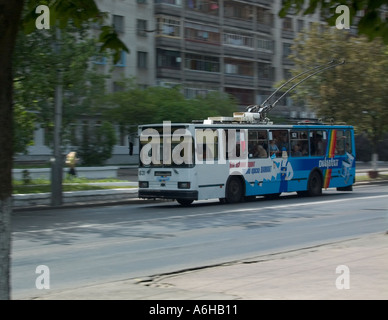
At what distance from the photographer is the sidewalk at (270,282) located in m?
7.64

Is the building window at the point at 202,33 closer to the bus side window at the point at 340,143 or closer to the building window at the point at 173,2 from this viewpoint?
the building window at the point at 173,2

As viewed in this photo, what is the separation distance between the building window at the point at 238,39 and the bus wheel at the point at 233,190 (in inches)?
1649

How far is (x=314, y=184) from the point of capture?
1059 inches

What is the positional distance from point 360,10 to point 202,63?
54475 millimetres

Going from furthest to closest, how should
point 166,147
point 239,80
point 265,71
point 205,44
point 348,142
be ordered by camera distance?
point 265,71, point 239,80, point 205,44, point 348,142, point 166,147

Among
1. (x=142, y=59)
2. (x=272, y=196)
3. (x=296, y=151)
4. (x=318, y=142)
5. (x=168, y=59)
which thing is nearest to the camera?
(x=296, y=151)

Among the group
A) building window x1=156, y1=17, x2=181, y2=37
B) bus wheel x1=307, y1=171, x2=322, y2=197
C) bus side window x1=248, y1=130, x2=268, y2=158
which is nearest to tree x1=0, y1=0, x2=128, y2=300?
bus side window x1=248, y1=130, x2=268, y2=158

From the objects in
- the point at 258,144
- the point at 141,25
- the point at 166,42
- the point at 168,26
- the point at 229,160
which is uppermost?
the point at 168,26

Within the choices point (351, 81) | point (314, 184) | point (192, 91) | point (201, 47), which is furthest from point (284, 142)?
point (201, 47)

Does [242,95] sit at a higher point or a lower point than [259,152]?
higher

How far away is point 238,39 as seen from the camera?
6538cm

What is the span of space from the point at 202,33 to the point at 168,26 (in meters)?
4.72

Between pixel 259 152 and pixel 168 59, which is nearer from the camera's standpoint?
pixel 259 152

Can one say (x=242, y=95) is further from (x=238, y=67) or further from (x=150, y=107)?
(x=150, y=107)
